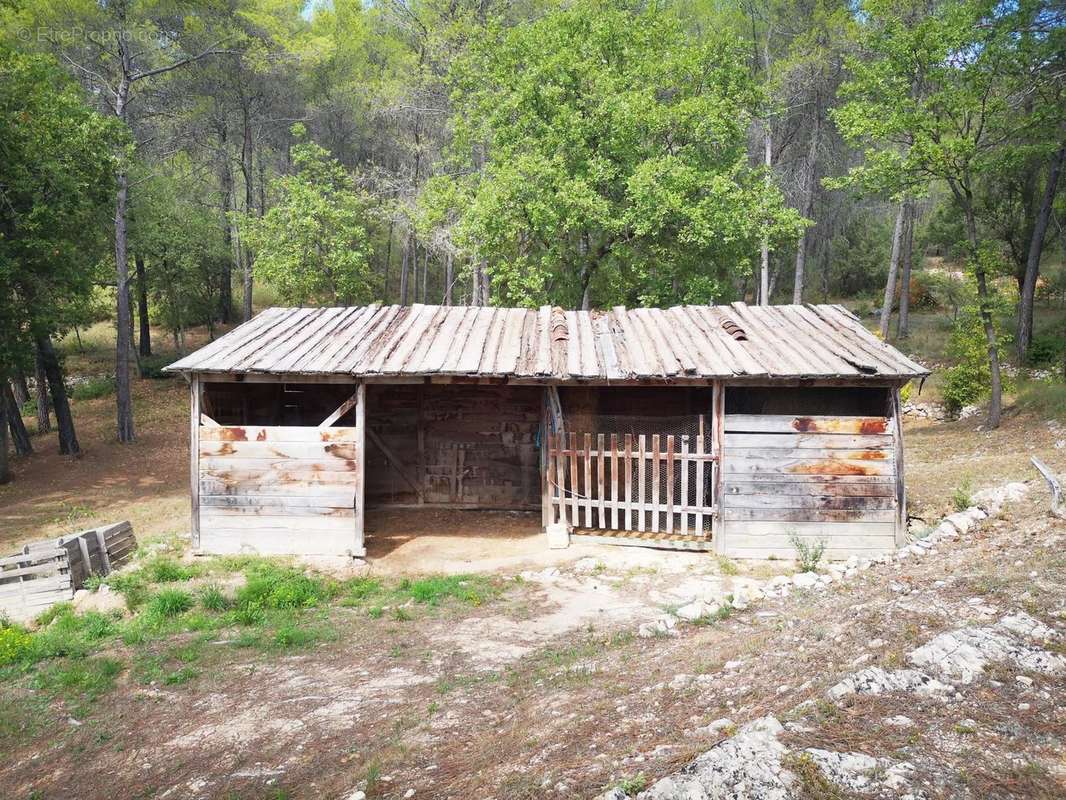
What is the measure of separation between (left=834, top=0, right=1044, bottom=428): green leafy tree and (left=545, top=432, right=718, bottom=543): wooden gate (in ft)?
33.2

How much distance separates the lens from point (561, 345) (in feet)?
36.7

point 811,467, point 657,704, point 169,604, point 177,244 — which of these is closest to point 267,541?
point 169,604

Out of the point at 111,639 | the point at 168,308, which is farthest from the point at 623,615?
the point at 168,308

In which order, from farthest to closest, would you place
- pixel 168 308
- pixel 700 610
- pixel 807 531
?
pixel 168 308, pixel 807 531, pixel 700 610

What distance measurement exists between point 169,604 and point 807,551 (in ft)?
28.2

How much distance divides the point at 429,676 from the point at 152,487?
13.7m

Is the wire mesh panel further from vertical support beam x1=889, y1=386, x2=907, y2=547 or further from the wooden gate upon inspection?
vertical support beam x1=889, y1=386, x2=907, y2=547

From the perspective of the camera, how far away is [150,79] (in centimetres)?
2541

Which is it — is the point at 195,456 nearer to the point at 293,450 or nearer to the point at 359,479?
the point at 293,450

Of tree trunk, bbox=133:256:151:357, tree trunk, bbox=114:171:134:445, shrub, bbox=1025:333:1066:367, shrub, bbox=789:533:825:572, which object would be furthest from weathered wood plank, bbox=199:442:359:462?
shrub, bbox=1025:333:1066:367

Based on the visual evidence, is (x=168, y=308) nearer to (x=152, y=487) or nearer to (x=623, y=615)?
(x=152, y=487)

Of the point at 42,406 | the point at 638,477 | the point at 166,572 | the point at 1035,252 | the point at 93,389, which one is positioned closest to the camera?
the point at 166,572

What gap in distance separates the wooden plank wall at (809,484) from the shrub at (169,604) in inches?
293

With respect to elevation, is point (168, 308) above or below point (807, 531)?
above
